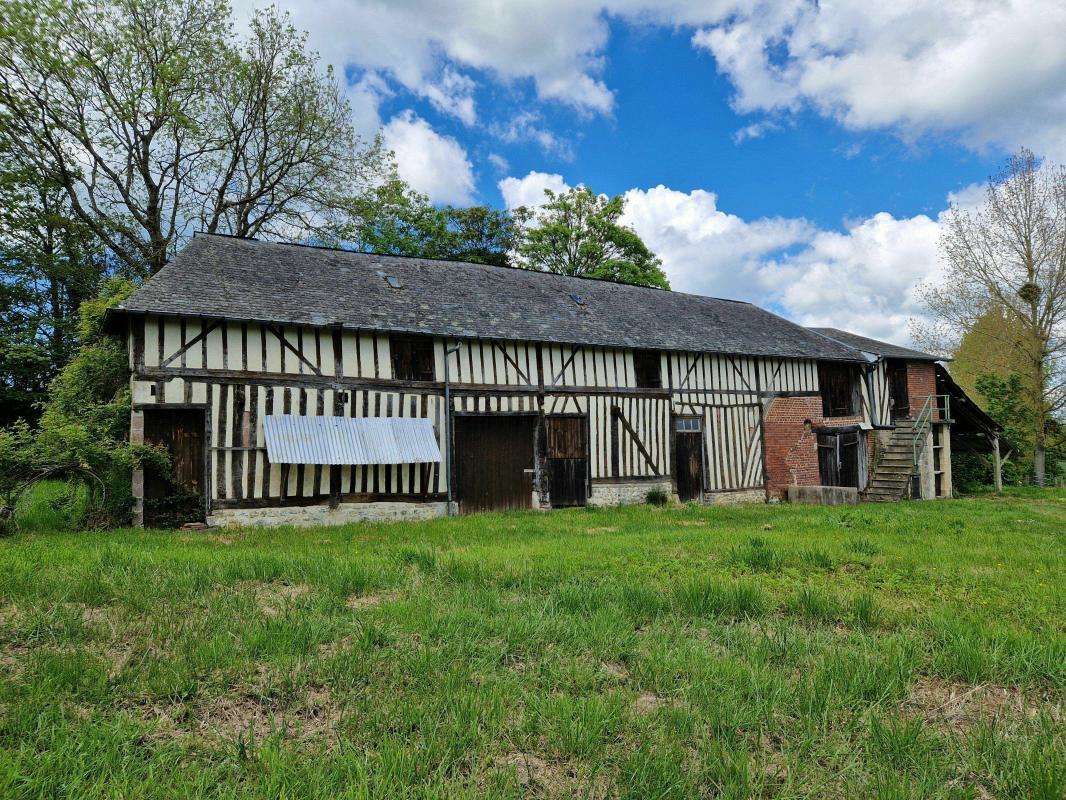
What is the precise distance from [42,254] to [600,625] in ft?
81.2

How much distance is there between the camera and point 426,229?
24.0 m

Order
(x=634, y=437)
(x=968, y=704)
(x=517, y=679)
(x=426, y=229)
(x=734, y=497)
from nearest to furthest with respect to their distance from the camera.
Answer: (x=968, y=704), (x=517, y=679), (x=634, y=437), (x=734, y=497), (x=426, y=229)

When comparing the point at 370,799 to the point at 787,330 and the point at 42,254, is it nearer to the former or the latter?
the point at 787,330

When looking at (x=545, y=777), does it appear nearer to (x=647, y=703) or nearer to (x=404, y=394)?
(x=647, y=703)

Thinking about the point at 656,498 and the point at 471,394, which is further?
the point at 656,498

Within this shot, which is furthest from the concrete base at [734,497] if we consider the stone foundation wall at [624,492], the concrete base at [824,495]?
the stone foundation wall at [624,492]

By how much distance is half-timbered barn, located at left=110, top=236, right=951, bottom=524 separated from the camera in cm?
969

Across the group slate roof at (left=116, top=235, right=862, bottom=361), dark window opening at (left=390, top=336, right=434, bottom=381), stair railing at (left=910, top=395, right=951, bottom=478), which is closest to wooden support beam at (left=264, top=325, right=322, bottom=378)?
slate roof at (left=116, top=235, right=862, bottom=361)

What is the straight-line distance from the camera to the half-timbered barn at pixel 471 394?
31.8ft

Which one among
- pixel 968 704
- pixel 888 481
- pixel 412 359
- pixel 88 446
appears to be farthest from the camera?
pixel 888 481

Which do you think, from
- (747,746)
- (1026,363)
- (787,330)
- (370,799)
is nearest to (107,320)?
(370,799)

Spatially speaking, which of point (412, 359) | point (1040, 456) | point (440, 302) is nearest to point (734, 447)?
point (440, 302)

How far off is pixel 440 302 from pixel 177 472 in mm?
6246

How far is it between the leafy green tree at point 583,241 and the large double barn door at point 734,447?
12569mm
